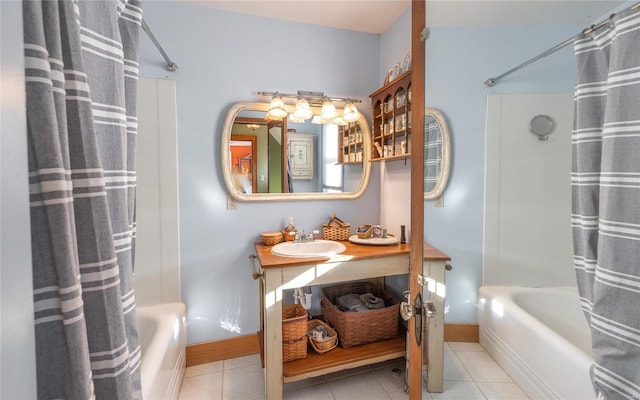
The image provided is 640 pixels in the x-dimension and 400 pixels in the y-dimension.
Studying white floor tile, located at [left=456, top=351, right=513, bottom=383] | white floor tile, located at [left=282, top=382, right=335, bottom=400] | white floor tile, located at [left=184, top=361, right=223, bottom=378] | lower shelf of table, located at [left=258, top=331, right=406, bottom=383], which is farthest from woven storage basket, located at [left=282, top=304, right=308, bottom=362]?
white floor tile, located at [left=456, top=351, right=513, bottom=383]

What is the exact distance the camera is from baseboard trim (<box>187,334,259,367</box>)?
6.68ft

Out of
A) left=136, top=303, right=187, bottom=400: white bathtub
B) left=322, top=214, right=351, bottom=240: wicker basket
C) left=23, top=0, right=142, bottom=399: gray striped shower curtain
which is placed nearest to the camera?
left=23, top=0, right=142, bottom=399: gray striped shower curtain

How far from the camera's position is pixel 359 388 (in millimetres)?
1791

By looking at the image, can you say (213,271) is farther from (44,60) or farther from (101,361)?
(44,60)

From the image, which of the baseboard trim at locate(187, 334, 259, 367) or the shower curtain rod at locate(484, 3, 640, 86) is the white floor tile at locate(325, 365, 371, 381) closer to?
the baseboard trim at locate(187, 334, 259, 367)

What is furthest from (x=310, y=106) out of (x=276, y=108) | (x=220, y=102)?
(x=220, y=102)

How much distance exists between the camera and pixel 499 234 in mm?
1000

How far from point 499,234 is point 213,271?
180 centimetres

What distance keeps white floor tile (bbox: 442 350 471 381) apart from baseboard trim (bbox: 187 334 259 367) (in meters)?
1.48

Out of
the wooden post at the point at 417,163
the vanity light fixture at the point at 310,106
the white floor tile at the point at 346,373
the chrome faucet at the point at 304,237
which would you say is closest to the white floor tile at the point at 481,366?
the wooden post at the point at 417,163

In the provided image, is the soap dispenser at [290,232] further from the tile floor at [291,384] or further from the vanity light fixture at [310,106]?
the tile floor at [291,384]

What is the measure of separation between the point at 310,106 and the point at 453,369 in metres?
1.86

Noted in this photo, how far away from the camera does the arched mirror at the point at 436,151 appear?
105 cm

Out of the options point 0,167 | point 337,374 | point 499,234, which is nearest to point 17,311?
point 0,167
